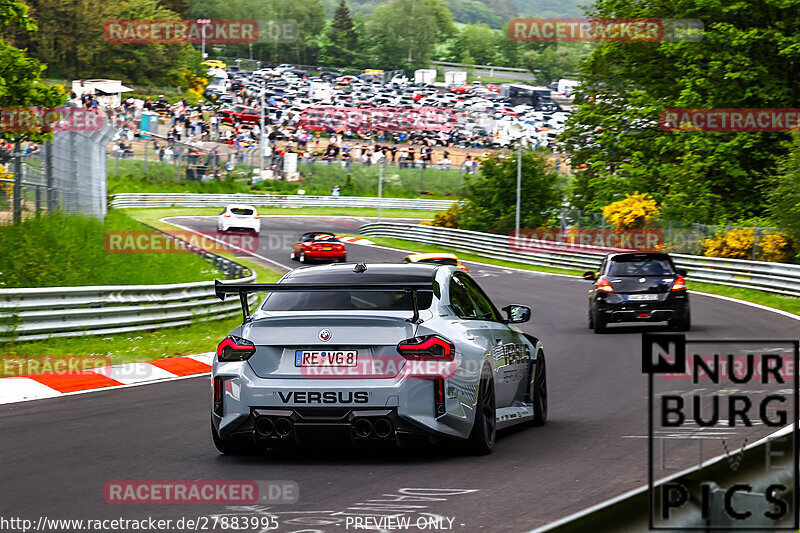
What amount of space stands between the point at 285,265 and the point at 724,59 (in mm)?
17906

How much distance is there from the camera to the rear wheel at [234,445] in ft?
27.5

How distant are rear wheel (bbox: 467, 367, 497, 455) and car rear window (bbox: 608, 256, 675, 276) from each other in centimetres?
1314

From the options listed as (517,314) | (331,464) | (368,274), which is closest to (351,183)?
(517,314)

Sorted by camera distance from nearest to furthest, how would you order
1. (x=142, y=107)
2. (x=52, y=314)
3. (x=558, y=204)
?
(x=52, y=314), (x=558, y=204), (x=142, y=107)

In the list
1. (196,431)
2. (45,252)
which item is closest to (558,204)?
(45,252)

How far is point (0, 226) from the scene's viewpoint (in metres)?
20.3

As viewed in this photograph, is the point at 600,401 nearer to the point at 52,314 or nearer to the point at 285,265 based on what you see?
the point at 52,314

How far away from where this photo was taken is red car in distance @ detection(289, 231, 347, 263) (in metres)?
45.0

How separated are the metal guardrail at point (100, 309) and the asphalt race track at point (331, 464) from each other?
11.6 feet

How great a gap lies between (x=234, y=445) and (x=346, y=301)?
4.30ft

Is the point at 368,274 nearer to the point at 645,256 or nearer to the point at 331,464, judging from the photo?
the point at 331,464

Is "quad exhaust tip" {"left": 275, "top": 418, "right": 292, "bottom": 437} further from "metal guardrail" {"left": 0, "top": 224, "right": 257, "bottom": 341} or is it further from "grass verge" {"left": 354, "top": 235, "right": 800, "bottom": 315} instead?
"grass verge" {"left": 354, "top": 235, "right": 800, "bottom": 315}

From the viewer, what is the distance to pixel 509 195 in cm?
5322

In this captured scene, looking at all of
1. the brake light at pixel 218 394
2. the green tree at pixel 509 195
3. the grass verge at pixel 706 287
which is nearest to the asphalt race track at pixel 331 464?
the brake light at pixel 218 394
